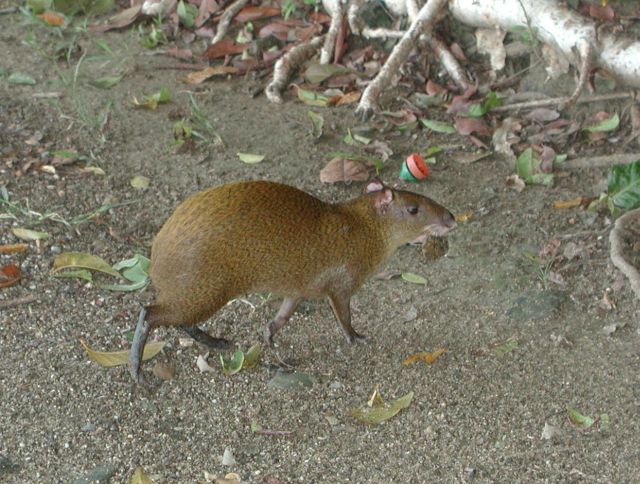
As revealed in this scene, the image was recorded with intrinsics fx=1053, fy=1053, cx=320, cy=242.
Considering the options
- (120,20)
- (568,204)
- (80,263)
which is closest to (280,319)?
(80,263)

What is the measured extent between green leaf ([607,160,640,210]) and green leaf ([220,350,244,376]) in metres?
2.11

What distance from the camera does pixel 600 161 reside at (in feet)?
18.7

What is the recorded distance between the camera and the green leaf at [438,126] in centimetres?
615

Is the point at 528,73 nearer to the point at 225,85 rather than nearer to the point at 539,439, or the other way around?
the point at 225,85

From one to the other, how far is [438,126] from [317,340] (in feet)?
6.52

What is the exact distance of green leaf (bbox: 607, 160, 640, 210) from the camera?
5223 millimetres

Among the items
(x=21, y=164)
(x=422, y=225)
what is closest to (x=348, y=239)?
(x=422, y=225)

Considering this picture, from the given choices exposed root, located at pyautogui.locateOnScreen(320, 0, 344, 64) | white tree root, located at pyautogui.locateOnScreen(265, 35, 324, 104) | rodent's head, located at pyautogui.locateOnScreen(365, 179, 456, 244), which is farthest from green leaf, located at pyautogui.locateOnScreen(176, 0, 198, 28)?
rodent's head, located at pyautogui.locateOnScreen(365, 179, 456, 244)

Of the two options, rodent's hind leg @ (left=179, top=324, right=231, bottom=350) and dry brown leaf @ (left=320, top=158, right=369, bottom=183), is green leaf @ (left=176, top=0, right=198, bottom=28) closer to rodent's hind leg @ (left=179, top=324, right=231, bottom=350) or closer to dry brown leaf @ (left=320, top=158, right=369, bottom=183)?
dry brown leaf @ (left=320, top=158, right=369, bottom=183)

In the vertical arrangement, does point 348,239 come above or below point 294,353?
above

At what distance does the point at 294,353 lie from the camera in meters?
4.57

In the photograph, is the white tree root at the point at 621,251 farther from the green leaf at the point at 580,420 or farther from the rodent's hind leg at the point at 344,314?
the rodent's hind leg at the point at 344,314

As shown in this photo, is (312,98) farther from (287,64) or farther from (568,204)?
(568,204)

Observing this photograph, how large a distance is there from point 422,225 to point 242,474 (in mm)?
1536
